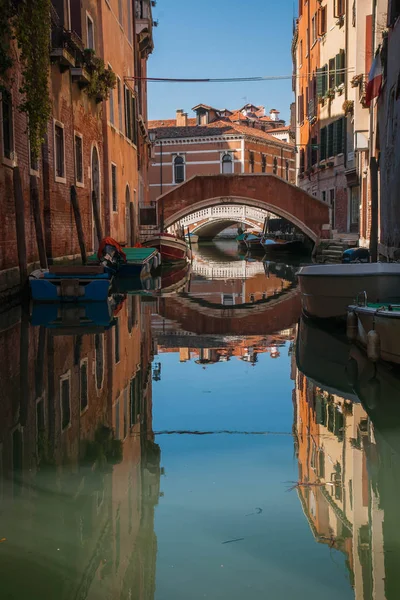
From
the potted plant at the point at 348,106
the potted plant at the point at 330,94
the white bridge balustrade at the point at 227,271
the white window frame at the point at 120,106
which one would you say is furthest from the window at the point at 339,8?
the white bridge balustrade at the point at 227,271

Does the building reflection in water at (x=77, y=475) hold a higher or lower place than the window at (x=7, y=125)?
lower

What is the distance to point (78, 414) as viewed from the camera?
4664 mm

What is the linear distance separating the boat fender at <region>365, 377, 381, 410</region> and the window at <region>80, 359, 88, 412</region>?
1.80 metres

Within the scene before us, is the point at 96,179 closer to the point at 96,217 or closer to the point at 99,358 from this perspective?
the point at 96,217

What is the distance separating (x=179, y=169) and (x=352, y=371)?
39.4 metres

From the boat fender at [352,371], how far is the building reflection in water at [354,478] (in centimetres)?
5

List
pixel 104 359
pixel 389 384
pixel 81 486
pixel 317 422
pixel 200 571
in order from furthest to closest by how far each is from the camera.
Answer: pixel 104 359, pixel 389 384, pixel 317 422, pixel 81 486, pixel 200 571

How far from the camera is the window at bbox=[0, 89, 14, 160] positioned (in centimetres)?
1006

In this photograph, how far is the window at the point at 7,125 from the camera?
1006 centimetres

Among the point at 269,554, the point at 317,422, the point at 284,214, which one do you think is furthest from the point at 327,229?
the point at 269,554

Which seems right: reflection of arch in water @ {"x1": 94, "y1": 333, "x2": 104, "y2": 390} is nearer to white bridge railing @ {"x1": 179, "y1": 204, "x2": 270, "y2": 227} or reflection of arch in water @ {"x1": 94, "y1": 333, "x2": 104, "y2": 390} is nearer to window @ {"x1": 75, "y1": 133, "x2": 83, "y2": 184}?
window @ {"x1": 75, "y1": 133, "x2": 83, "y2": 184}

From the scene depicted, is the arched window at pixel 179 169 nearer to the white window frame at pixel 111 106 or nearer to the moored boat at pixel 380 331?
the white window frame at pixel 111 106

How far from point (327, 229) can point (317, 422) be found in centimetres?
2042

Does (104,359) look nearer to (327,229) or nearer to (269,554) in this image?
(269,554)
